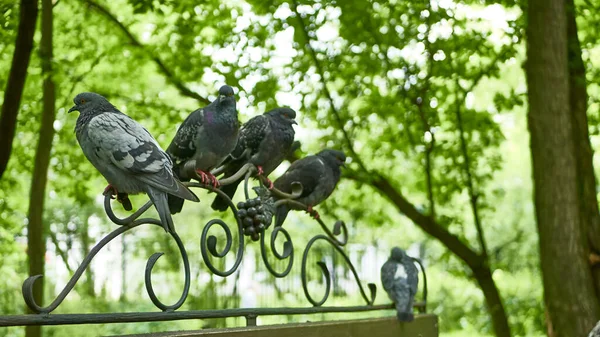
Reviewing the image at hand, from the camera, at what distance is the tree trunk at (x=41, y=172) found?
6.63 m

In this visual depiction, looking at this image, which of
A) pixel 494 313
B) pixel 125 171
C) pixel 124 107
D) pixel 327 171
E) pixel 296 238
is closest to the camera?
pixel 125 171

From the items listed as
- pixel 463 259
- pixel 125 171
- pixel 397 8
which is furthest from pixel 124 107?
pixel 125 171

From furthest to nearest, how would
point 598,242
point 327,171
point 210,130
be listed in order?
1. point 598,242
2. point 327,171
3. point 210,130

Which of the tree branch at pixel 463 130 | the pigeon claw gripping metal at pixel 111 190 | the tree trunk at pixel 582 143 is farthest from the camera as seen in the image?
the tree branch at pixel 463 130

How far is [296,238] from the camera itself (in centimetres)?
1568

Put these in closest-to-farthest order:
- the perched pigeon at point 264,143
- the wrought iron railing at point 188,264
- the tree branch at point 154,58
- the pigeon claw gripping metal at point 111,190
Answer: the wrought iron railing at point 188,264 < the pigeon claw gripping metal at point 111,190 < the perched pigeon at point 264,143 < the tree branch at point 154,58

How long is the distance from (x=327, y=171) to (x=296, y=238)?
1217 centimetres

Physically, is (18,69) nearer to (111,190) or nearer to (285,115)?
(285,115)

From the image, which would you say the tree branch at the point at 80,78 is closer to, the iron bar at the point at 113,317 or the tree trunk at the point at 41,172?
the tree trunk at the point at 41,172

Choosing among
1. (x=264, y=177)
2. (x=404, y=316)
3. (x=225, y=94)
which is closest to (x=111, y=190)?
(x=225, y=94)

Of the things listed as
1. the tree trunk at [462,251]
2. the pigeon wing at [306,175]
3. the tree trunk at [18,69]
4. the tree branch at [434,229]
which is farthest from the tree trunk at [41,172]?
the pigeon wing at [306,175]

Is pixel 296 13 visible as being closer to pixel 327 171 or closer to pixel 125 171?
pixel 327 171

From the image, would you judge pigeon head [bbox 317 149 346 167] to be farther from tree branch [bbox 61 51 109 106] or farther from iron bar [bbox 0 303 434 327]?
tree branch [bbox 61 51 109 106]

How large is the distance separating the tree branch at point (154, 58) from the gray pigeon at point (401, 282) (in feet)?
13.6
